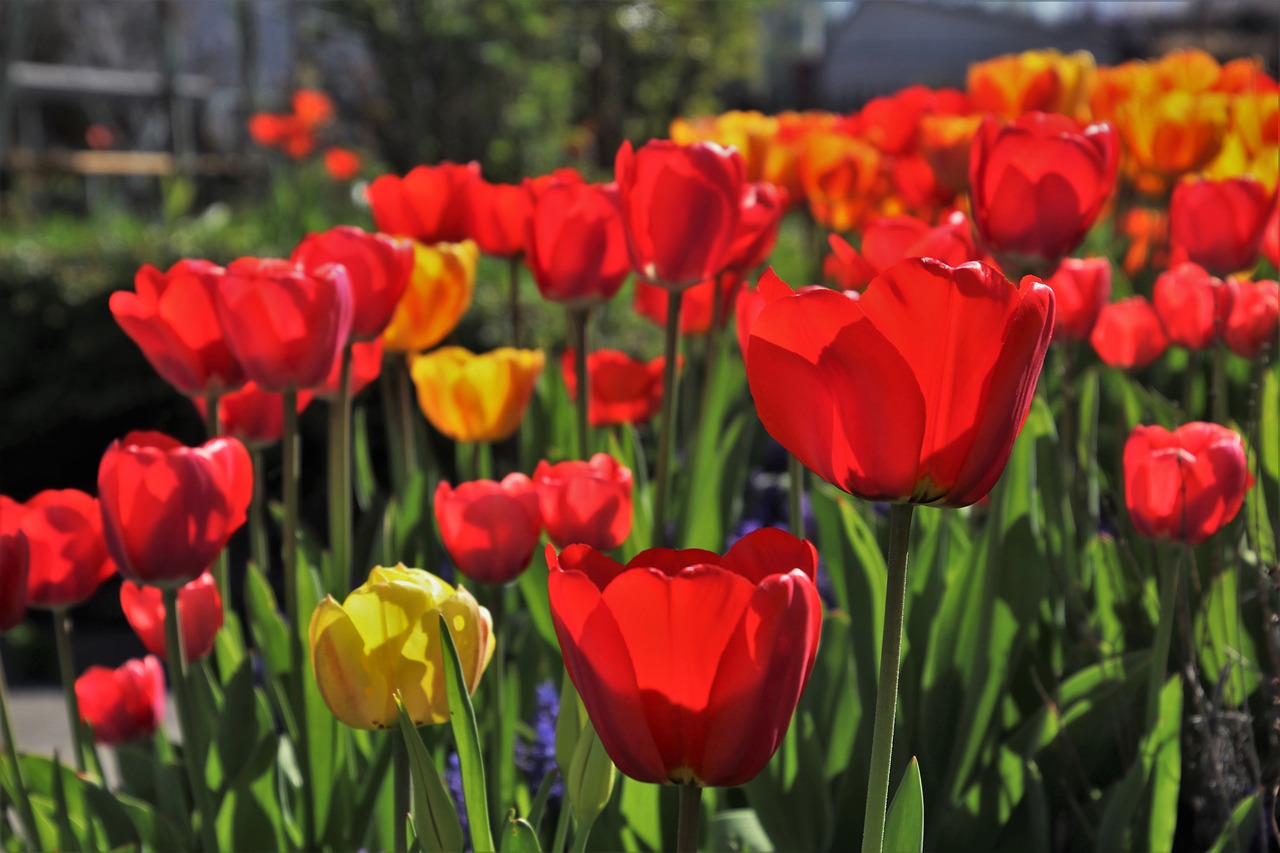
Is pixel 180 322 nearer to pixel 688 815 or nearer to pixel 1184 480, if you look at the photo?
pixel 688 815

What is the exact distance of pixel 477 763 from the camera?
0.87m

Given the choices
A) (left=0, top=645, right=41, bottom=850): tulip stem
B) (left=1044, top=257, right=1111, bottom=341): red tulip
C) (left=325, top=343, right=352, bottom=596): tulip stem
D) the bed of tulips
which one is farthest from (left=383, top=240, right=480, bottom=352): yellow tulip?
(left=1044, top=257, right=1111, bottom=341): red tulip

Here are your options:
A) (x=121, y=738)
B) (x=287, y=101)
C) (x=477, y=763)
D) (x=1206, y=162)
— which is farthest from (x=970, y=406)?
(x=287, y=101)

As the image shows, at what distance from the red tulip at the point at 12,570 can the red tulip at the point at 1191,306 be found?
128 cm

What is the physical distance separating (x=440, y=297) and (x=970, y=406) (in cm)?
99

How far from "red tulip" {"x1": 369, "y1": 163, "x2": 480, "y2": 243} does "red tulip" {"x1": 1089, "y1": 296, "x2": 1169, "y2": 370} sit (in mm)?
864

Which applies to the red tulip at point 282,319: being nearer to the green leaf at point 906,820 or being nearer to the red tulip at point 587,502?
the red tulip at point 587,502

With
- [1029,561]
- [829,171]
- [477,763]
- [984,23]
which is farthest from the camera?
[984,23]

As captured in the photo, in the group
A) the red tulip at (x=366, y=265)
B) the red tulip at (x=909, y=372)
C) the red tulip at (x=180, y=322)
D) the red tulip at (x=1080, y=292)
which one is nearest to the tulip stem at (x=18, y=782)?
the red tulip at (x=180, y=322)

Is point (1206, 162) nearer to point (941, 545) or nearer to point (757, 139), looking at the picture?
point (757, 139)

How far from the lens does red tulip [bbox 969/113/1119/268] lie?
133 centimetres

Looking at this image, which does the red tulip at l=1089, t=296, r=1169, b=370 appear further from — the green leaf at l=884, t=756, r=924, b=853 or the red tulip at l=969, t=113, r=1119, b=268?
the green leaf at l=884, t=756, r=924, b=853

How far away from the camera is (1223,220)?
1680 mm

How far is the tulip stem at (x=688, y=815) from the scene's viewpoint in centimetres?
75
